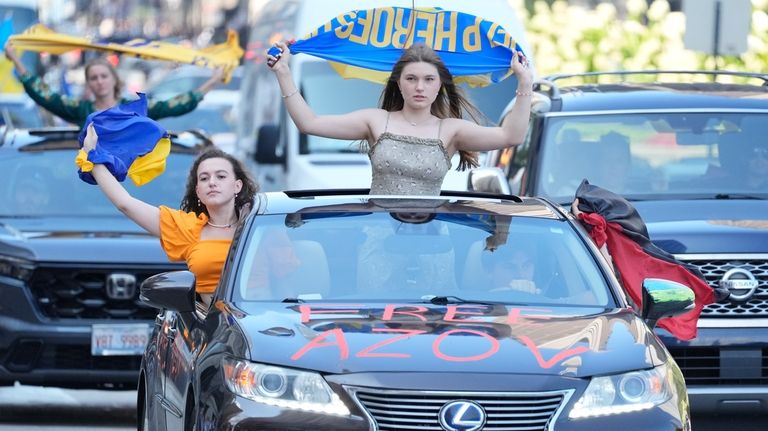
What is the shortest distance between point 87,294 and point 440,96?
2.83m

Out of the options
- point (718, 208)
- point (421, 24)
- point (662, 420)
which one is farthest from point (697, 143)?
point (662, 420)

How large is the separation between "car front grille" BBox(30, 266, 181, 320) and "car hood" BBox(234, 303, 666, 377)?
13.2ft

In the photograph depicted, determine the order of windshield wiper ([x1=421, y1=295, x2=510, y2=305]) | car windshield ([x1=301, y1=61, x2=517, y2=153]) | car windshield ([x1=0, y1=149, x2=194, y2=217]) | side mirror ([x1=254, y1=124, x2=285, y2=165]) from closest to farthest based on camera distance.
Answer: windshield wiper ([x1=421, y1=295, x2=510, y2=305]) → car windshield ([x1=0, y1=149, x2=194, y2=217]) → side mirror ([x1=254, y1=124, x2=285, y2=165]) → car windshield ([x1=301, y1=61, x2=517, y2=153])

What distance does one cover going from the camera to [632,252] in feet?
28.5

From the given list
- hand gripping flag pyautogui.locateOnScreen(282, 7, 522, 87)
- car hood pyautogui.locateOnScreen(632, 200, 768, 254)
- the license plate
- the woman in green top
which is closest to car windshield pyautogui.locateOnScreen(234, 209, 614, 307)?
car hood pyautogui.locateOnScreen(632, 200, 768, 254)

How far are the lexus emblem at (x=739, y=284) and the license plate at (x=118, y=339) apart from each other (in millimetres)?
3376

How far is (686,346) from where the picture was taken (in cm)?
921

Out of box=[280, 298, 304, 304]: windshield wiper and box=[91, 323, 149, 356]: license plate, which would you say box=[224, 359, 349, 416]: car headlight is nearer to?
box=[280, 298, 304, 304]: windshield wiper

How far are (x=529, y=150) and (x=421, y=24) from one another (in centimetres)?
102

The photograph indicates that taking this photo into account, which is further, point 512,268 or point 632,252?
point 632,252

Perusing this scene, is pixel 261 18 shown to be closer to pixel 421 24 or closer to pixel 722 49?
pixel 722 49

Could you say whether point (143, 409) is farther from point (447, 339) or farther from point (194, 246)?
point (447, 339)

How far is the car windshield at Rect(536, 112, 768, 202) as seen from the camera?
10.4 meters

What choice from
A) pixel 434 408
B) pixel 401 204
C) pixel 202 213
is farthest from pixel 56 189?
pixel 434 408
